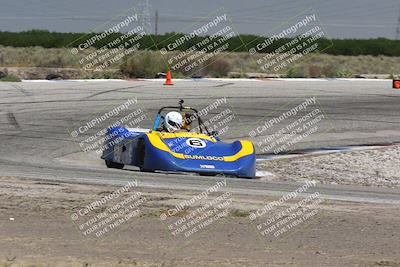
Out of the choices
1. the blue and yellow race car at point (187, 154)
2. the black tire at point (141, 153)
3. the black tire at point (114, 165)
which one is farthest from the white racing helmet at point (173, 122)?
the black tire at point (114, 165)

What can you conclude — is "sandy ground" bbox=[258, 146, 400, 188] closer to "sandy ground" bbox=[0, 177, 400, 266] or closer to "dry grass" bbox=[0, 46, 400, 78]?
"sandy ground" bbox=[0, 177, 400, 266]

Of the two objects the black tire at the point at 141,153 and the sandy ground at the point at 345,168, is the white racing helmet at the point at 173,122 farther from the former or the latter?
the sandy ground at the point at 345,168

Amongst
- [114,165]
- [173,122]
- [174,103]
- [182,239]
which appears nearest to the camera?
[182,239]

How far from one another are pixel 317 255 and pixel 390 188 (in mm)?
6587

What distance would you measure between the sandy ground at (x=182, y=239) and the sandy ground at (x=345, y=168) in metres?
4.42

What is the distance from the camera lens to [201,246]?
7680mm

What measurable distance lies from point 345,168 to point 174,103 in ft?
27.3

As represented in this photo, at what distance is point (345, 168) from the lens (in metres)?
15.6

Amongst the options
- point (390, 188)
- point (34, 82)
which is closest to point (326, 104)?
point (34, 82)

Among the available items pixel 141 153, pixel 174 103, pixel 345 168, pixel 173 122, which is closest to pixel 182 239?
pixel 141 153

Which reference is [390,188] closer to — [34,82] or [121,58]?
[34,82]

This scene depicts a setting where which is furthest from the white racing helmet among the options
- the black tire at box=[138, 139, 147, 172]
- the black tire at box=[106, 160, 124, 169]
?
the black tire at box=[106, 160, 124, 169]

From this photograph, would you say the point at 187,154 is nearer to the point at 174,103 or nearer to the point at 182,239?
the point at 182,239

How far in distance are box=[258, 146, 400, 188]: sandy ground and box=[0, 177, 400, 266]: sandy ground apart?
442 cm
